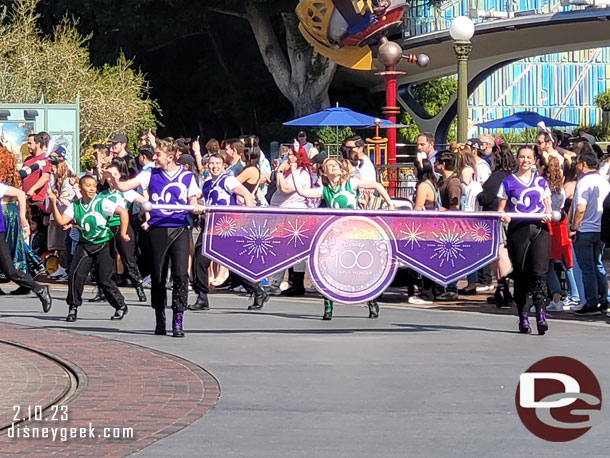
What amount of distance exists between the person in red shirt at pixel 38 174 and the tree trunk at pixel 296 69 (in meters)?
25.6

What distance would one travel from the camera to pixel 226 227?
12039 millimetres

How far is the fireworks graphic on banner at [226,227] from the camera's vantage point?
1202 centimetres

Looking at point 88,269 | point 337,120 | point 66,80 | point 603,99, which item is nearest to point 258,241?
point 88,269

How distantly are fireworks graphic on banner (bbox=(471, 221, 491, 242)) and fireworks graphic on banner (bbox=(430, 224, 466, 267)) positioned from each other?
13 cm

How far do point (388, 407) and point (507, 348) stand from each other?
287cm

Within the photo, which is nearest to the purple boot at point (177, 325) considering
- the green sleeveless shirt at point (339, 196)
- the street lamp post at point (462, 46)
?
the green sleeveless shirt at point (339, 196)

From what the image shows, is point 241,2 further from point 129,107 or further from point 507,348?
point 507,348

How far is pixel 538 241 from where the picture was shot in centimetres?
1195

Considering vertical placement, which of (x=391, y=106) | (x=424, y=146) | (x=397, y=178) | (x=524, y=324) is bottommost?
(x=524, y=324)

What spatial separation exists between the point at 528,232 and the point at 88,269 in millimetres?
4349

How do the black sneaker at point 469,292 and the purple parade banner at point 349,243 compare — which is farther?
the black sneaker at point 469,292

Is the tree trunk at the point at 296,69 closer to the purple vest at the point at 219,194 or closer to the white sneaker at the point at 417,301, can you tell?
the white sneaker at the point at 417,301

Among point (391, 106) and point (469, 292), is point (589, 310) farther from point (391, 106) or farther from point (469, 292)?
point (391, 106)

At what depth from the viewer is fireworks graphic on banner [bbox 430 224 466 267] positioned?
473 inches
